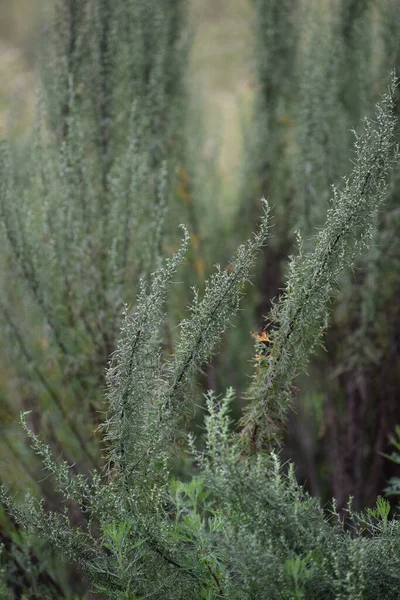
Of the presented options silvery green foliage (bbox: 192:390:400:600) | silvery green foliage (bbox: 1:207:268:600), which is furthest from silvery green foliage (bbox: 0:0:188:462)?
silvery green foliage (bbox: 192:390:400:600)

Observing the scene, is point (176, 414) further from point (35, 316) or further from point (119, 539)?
point (35, 316)

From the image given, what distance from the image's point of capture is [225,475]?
1.89 ft

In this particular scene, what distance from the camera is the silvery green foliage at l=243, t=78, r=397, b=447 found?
625mm

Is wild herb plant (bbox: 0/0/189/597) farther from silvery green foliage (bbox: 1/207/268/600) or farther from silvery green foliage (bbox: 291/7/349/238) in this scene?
silvery green foliage (bbox: 1/207/268/600)

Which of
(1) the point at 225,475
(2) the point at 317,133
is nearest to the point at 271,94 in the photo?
(2) the point at 317,133

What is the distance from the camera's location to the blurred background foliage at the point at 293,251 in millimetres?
1315

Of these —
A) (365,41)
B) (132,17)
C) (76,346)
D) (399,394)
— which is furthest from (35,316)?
(365,41)

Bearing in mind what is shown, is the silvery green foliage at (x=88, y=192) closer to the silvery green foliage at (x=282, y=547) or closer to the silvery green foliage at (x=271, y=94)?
the silvery green foliage at (x=271, y=94)

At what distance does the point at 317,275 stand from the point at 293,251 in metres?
0.96

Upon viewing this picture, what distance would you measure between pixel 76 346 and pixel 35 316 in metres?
0.11

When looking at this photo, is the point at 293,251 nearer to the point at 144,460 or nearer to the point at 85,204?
the point at 85,204

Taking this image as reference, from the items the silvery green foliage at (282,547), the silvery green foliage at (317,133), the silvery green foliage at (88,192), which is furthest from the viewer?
the silvery green foliage at (317,133)

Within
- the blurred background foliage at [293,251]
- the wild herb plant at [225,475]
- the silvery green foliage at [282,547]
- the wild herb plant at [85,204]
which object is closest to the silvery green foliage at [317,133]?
the blurred background foliage at [293,251]

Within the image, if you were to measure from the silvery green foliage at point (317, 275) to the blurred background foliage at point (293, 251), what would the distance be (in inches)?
19.1
